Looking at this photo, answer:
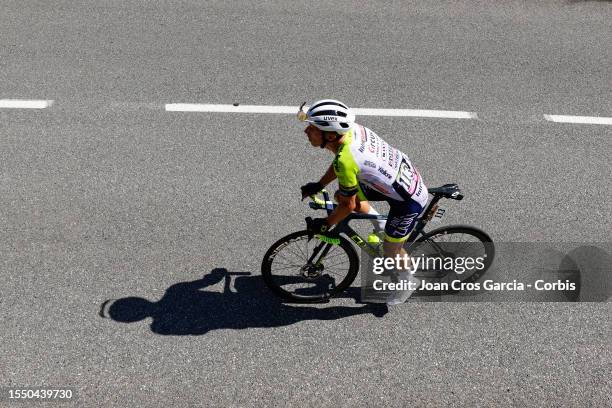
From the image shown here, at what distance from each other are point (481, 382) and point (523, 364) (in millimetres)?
461

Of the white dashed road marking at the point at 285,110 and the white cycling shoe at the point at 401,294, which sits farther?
the white dashed road marking at the point at 285,110

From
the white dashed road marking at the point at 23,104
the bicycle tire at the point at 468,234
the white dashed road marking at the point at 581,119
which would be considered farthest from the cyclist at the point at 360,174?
the white dashed road marking at the point at 23,104

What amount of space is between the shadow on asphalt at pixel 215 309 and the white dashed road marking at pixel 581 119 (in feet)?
13.3

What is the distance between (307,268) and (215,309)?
982 millimetres

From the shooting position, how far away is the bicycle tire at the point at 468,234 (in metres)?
5.84

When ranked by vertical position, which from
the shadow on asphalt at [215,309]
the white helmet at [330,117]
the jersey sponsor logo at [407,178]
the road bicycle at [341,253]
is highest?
the white helmet at [330,117]

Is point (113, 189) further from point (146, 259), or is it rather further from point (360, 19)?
point (360, 19)

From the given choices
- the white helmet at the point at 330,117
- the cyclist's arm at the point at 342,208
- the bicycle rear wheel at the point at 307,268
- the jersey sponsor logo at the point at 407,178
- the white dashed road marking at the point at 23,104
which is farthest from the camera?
the white dashed road marking at the point at 23,104

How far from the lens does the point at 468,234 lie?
596 centimetres

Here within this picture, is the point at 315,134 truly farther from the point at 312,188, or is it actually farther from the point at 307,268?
the point at 307,268

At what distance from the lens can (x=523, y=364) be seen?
5.63 meters

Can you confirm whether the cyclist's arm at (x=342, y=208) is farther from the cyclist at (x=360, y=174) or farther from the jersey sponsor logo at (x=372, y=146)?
the jersey sponsor logo at (x=372, y=146)

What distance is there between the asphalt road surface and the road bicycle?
25cm

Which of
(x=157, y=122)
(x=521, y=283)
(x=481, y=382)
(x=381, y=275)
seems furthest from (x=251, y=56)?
(x=481, y=382)
